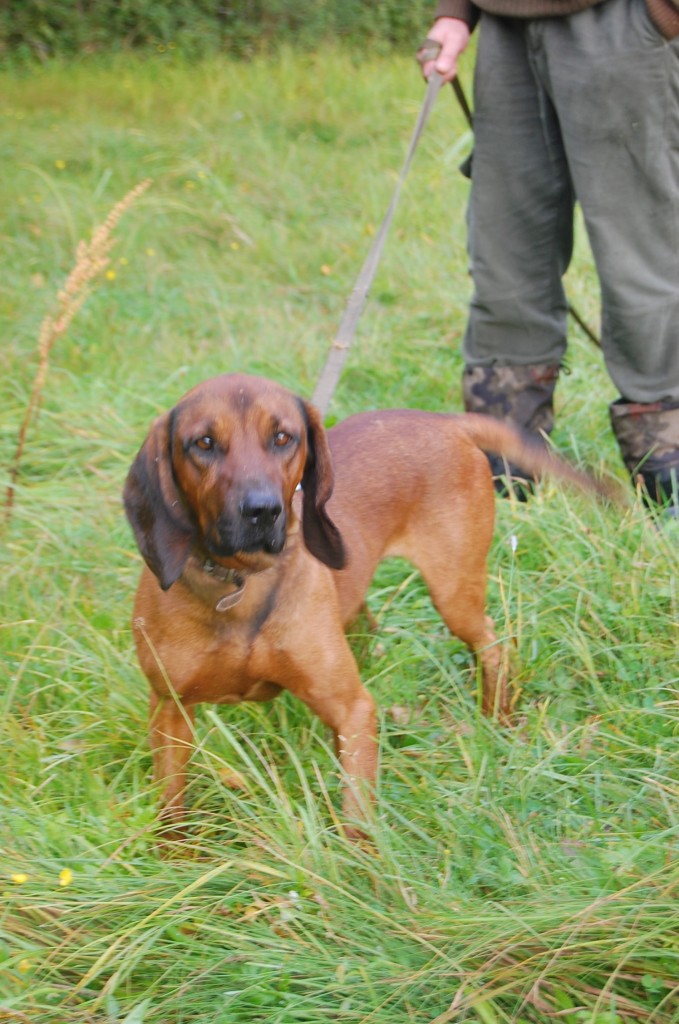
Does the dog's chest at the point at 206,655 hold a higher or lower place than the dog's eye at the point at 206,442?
lower

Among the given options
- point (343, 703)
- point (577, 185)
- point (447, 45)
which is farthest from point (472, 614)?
point (447, 45)

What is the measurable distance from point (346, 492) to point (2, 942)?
4.70 ft

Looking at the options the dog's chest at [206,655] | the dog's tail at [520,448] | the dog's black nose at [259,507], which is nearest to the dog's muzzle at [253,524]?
the dog's black nose at [259,507]

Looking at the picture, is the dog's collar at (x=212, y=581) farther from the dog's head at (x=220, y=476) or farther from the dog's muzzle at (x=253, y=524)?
the dog's muzzle at (x=253, y=524)

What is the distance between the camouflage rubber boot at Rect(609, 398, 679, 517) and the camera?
3.90 m

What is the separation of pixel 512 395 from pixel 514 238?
1.87ft

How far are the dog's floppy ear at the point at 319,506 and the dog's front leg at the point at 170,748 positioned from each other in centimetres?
51

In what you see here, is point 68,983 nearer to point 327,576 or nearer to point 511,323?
point 327,576

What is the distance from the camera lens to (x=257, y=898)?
7.80 ft

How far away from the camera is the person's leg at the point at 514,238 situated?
3.90 m

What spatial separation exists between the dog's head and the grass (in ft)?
1.47

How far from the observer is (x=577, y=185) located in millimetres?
3738

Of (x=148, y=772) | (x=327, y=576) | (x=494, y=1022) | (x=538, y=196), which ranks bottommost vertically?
(x=148, y=772)

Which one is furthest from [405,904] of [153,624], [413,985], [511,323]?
[511,323]
